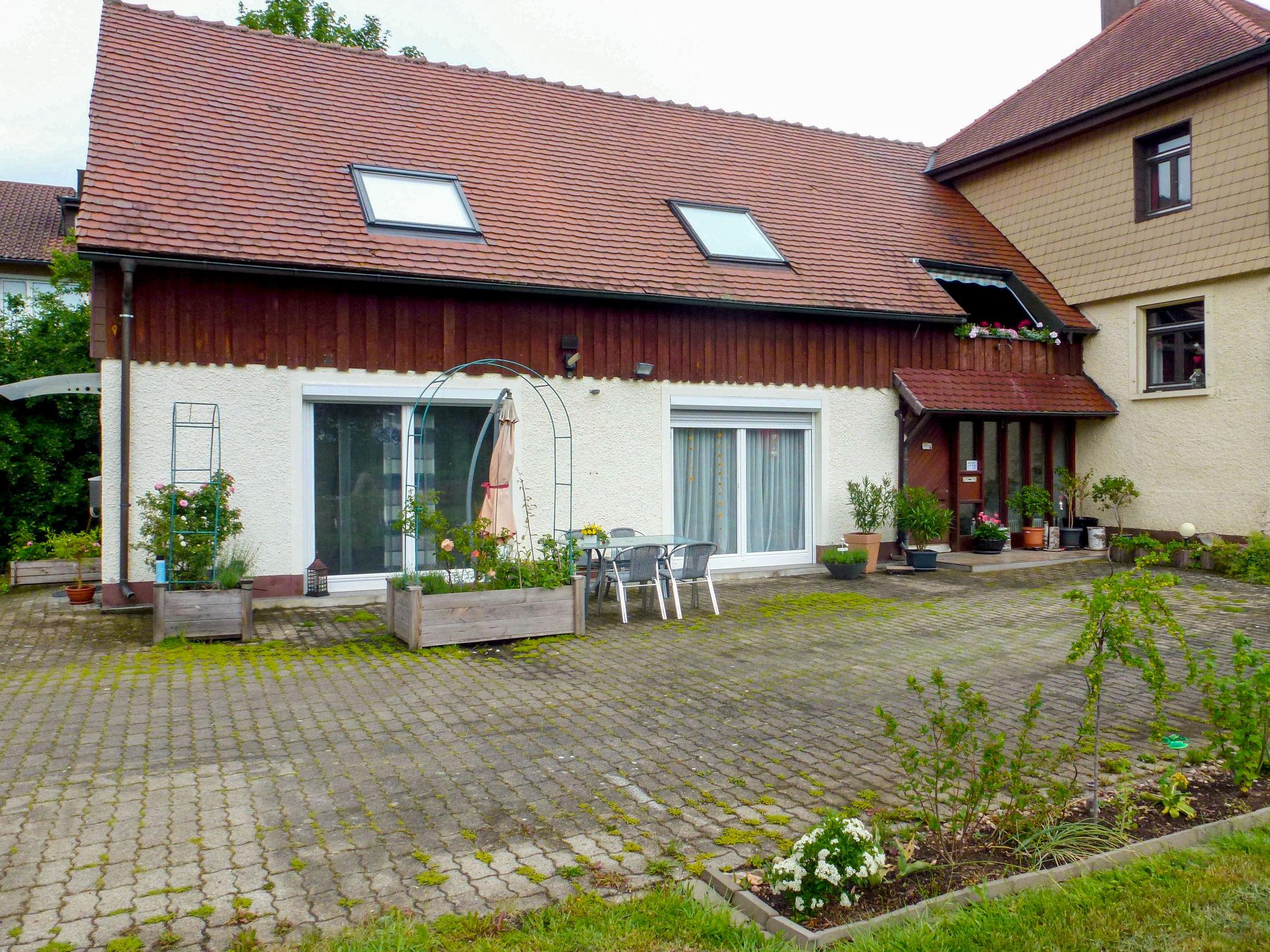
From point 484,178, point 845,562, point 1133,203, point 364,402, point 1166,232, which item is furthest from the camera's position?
point 1133,203

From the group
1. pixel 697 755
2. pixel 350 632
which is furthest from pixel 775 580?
pixel 697 755

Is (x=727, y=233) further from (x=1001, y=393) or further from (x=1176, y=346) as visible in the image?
(x=1176, y=346)

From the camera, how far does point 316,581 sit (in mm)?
10125

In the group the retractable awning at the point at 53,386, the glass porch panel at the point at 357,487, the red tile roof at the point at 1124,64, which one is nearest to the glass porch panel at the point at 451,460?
the glass porch panel at the point at 357,487

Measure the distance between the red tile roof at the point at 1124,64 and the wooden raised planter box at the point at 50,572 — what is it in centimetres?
1529

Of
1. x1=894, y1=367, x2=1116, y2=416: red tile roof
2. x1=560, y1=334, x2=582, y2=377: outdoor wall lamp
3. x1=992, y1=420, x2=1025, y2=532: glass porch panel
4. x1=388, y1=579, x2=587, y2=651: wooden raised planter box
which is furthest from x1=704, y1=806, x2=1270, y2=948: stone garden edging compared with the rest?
x1=992, y1=420, x2=1025, y2=532: glass porch panel

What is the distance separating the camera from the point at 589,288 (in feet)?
36.5

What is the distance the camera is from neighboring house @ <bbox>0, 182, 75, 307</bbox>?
97.2ft

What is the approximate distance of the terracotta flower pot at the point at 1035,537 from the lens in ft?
48.1

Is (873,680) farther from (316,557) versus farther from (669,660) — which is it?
(316,557)

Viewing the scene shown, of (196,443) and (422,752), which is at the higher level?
(196,443)

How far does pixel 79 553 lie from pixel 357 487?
329cm

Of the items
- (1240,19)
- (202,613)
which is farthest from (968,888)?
(1240,19)

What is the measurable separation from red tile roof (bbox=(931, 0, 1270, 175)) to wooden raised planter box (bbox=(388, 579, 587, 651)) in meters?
11.6
